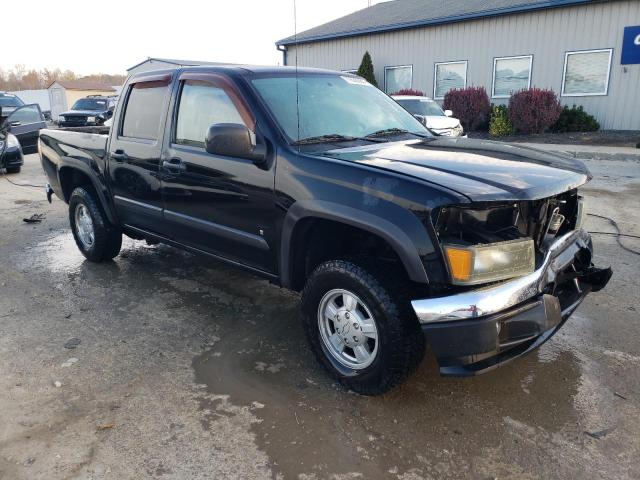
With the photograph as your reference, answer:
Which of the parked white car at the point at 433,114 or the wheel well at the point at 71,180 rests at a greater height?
the parked white car at the point at 433,114

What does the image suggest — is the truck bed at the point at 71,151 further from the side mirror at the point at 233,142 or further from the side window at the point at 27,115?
the side window at the point at 27,115

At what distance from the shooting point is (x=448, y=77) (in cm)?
1895

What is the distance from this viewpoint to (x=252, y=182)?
10.6ft

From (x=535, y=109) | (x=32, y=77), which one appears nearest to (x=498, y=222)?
(x=535, y=109)

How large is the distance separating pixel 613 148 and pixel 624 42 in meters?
4.16

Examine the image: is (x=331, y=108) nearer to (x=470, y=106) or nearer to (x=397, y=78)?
(x=470, y=106)

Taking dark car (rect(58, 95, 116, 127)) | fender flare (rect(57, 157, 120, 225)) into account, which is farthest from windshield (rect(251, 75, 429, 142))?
dark car (rect(58, 95, 116, 127))

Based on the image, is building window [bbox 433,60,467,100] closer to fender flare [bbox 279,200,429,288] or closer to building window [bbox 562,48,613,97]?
building window [bbox 562,48,613,97]

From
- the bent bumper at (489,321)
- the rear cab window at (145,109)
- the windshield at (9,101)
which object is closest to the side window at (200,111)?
the rear cab window at (145,109)

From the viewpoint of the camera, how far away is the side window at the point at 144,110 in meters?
4.07

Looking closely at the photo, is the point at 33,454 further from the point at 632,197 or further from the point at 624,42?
the point at 624,42

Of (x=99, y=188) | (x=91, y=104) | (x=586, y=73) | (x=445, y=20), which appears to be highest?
(x=445, y=20)

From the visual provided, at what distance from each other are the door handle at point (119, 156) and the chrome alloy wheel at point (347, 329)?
2.37 metres

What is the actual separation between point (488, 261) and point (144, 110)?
3.14 meters
